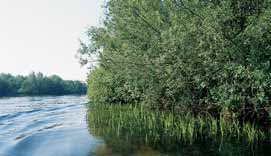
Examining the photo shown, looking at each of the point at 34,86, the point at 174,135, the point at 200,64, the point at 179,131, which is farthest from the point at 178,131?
the point at 34,86

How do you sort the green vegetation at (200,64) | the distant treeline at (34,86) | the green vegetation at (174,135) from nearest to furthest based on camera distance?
the green vegetation at (174,135) → the green vegetation at (200,64) → the distant treeline at (34,86)

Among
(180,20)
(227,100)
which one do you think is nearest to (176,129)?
(227,100)

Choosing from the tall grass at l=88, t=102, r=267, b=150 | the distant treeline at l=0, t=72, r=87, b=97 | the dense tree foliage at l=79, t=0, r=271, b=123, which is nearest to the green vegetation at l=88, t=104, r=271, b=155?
the tall grass at l=88, t=102, r=267, b=150

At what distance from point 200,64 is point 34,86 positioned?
226 feet

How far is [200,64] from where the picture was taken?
38.0 feet

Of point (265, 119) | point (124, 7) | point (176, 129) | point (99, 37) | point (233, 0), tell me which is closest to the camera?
point (233, 0)

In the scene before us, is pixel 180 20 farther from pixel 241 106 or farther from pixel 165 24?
pixel 241 106

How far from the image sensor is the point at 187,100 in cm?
1347

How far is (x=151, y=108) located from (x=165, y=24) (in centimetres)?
544

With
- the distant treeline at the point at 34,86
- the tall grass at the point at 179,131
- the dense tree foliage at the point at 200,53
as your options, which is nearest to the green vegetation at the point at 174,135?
the tall grass at the point at 179,131

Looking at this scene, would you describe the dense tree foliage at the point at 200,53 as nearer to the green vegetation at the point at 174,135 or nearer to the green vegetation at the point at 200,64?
the green vegetation at the point at 200,64

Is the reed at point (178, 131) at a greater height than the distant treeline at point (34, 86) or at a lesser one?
lesser

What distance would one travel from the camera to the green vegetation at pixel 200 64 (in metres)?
9.78

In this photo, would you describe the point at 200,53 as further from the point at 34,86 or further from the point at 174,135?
the point at 34,86
